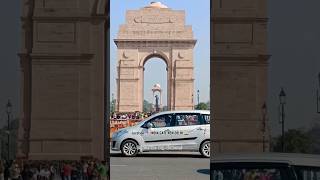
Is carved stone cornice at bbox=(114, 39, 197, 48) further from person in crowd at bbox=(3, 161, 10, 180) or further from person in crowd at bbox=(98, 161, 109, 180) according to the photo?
person in crowd at bbox=(3, 161, 10, 180)

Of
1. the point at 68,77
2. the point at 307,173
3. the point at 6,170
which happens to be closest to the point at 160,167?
the point at 68,77

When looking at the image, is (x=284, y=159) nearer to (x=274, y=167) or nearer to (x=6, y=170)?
(x=274, y=167)

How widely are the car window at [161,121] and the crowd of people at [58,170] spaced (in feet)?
2.13

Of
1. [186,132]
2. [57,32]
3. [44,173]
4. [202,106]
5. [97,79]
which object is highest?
[57,32]

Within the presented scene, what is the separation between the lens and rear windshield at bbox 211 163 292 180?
3510 millimetres

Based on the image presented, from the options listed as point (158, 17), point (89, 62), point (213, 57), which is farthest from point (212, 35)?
point (89, 62)

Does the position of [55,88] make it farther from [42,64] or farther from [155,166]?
[155,166]

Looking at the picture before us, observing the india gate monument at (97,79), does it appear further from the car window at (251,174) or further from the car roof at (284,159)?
the car roof at (284,159)

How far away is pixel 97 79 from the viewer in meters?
5.13

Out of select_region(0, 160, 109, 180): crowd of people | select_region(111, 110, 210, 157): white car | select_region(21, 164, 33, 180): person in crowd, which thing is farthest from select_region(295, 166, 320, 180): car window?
select_region(21, 164, 33, 180): person in crowd

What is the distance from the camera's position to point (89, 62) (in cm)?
515

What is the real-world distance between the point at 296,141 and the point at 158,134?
4.49ft

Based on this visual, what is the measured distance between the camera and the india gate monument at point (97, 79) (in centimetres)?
A: 502

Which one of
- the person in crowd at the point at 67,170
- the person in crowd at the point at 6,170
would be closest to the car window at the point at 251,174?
the person in crowd at the point at 67,170
